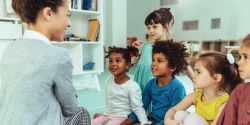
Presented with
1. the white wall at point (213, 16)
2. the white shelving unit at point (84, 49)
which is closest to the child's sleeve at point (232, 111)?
the white shelving unit at point (84, 49)

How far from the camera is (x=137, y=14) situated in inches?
378

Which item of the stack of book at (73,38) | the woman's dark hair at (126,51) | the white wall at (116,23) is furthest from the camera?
the white wall at (116,23)

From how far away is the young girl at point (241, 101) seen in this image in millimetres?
911

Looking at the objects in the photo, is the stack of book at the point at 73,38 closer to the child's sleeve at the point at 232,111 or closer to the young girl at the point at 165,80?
the young girl at the point at 165,80

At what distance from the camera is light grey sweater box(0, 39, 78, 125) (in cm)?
75

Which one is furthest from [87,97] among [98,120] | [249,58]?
[249,58]

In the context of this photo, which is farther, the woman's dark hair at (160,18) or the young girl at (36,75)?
the woman's dark hair at (160,18)

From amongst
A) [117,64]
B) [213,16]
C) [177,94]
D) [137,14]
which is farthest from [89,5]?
[213,16]

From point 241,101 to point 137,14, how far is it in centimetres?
899

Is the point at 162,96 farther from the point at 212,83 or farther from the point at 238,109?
the point at 238,109

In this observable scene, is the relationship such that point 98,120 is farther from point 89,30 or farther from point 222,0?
point 222,0

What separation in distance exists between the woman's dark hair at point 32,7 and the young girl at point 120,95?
83 centimetres

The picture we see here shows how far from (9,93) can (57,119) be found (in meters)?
0.21

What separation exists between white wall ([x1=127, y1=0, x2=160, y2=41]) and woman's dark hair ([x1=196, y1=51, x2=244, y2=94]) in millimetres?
8269
